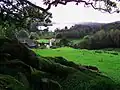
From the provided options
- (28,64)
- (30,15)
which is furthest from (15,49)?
(30,15)

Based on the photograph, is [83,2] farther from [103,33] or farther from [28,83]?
[103,33]

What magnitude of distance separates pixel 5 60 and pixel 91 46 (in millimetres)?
84718

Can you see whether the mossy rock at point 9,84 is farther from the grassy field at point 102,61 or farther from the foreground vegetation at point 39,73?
the grassy field at point 102,61

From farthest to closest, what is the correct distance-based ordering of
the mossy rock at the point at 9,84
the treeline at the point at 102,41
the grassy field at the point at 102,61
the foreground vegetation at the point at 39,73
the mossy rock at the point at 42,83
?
the treeline at the point at 102,41 < the grassy field at the point at 102,61 < the foreground vegetation at the point at 39,73 < the mossy rock at the point at 42,83 < the mossy rock at the point at 9,84

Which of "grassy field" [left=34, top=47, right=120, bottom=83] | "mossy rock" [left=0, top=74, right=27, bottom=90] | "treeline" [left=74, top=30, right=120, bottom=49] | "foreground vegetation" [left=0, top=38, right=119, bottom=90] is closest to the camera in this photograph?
"mossy rock" [left=0, top=74, right=27, bottom=90]

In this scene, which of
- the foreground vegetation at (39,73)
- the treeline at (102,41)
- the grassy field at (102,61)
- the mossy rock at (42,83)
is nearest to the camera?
the mossy rock at (42,83)

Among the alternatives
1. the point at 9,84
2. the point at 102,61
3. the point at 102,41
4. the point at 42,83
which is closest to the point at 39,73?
the point at 42,83

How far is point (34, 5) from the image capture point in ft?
64.8

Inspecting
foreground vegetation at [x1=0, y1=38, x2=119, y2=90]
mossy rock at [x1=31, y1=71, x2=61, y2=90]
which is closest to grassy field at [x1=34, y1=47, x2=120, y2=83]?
foreground vegetation at [x1=0, y1=38, x2=119, y2=90]

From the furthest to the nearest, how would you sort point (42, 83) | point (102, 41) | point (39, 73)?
point (102, 41) → point (39, 73) → point (42, 83)

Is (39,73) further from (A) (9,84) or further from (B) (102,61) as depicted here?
(B) (102,61)

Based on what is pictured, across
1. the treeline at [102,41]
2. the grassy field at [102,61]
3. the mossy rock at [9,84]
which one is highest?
the mossy rock at [9,84]

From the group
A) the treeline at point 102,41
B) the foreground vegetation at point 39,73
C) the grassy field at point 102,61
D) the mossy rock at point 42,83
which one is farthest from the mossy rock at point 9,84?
the treeline at point 102,41

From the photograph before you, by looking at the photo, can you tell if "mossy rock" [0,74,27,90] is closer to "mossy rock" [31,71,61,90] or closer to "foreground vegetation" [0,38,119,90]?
"foreground vegetation" [0,38,119,90]
